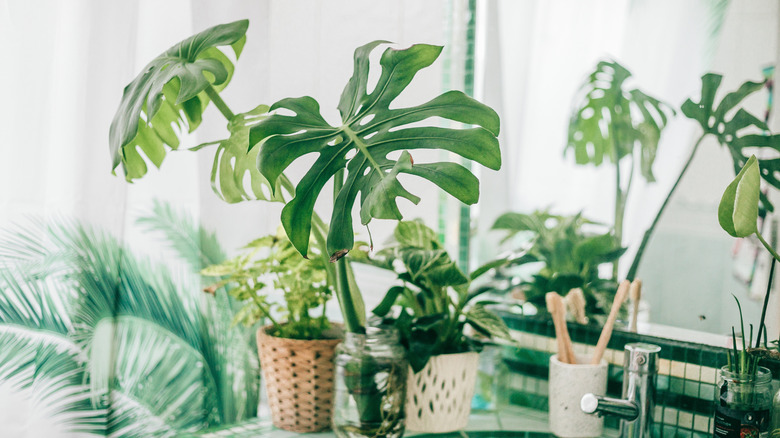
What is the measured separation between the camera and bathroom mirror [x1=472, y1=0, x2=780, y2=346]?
1090mm

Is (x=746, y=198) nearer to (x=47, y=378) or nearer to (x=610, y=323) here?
(x=610, y=323)

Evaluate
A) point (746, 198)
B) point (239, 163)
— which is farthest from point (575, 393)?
point (239, 163)

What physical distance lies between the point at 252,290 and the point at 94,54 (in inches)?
19.6

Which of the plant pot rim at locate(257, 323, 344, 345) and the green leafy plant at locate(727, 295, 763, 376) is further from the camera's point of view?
the plant pot rim at locate(257, 323, 344, 345)

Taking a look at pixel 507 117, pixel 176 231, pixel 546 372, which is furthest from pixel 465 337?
pixel 176 231

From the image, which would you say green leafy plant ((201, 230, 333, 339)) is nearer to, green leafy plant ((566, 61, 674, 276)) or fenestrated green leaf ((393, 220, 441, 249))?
fenestrated green leaf ((393, 220, 441, 249))

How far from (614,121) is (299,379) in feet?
2.44

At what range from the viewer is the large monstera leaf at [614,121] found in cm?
121

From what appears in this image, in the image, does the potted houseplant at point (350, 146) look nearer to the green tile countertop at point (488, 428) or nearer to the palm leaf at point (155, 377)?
the green tile countertop at point (488, 428)

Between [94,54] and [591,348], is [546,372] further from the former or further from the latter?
[94,54]

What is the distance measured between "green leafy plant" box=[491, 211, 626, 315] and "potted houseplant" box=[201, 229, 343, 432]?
1.16 feet

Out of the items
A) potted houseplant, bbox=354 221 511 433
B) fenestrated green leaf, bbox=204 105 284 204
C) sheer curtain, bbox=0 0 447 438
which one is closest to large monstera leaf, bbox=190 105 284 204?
fenestrated green leaf, bbox=204 105 284 204

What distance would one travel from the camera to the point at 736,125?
1.09m

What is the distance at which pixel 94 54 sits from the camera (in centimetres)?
119
